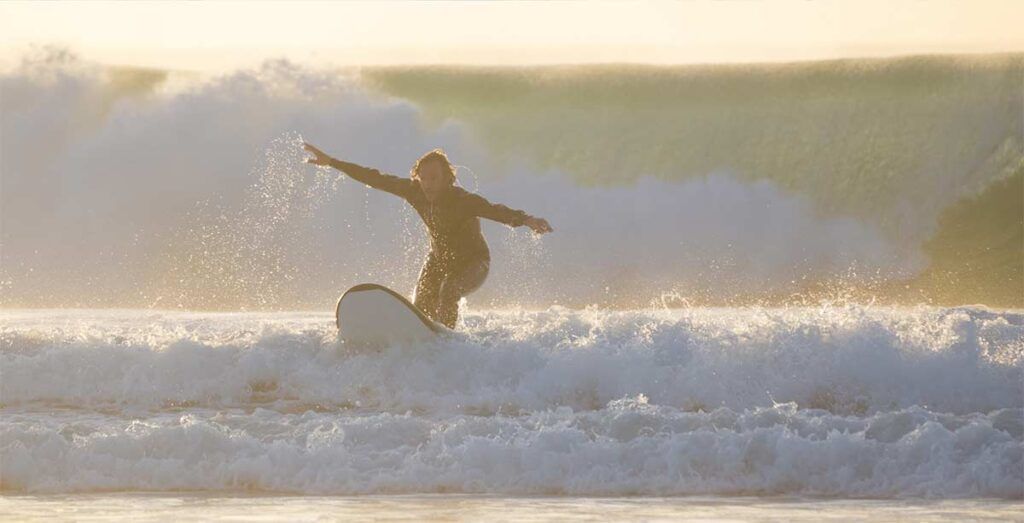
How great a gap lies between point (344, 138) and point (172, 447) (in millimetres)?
17309

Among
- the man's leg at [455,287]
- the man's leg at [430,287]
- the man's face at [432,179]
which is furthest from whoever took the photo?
the man's leg at [430,287]

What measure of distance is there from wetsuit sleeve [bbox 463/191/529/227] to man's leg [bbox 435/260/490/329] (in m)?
0.41

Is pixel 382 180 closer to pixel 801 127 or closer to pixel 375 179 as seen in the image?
pixel 375 179

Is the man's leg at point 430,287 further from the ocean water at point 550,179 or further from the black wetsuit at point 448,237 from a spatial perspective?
the ocean water at point 550,179

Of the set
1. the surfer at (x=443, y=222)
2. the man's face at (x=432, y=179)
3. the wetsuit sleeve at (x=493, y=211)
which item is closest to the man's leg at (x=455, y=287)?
the surfer at (x=443, y=222)

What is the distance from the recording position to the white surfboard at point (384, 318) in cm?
1099

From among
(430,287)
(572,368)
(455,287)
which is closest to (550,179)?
(430,287)

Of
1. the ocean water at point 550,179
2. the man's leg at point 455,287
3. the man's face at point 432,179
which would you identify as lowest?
the man's leg at point 455,287

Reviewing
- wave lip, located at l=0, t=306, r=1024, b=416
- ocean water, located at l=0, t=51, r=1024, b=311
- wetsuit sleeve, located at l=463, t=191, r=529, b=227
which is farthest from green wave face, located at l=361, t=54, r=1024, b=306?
wetsuit sleeve, located at l=463, t=191, r=529, b=227

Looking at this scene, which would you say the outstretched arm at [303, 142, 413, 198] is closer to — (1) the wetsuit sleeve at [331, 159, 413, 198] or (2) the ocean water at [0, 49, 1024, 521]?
(1) the wetsuit sleeve at [331, 159, 413, 198]

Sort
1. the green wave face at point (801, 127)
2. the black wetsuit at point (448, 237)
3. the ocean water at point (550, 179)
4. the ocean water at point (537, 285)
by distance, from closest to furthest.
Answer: the ocean water at point (537, 285), the black wetsuit at point (448, 237), the ocean water at point (550, 179), the green wave face at point (801, 127)

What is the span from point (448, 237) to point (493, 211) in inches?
19.2

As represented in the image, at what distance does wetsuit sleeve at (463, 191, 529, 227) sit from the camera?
34.7 ft

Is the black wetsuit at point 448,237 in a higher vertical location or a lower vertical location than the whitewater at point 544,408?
higher
